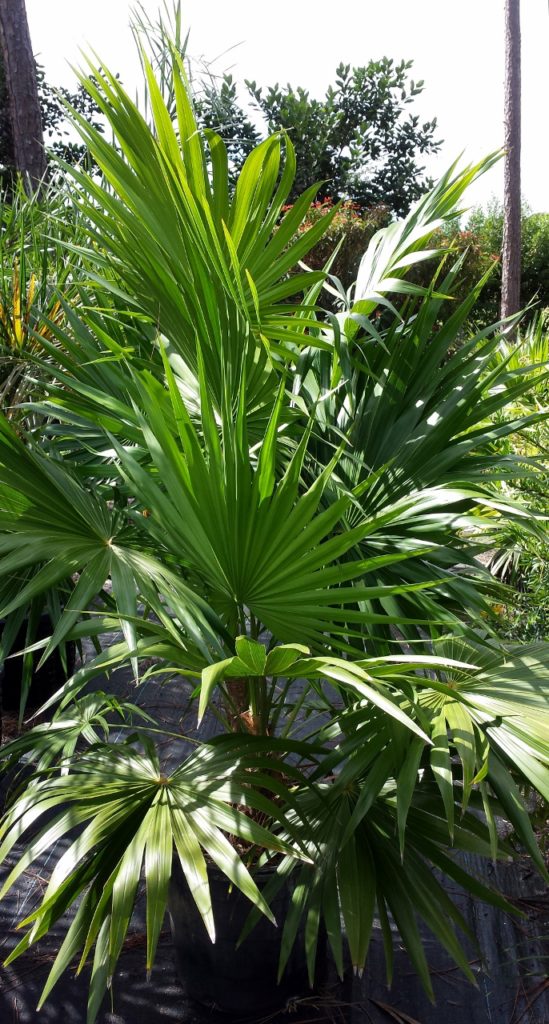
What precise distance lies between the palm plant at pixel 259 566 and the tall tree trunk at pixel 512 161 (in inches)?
266

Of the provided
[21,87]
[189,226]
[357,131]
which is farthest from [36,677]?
[357,131]

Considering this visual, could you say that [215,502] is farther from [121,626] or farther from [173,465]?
[121,626]

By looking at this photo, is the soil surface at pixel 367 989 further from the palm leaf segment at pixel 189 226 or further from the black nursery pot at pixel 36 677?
the black nursery pot at pixel 36 677

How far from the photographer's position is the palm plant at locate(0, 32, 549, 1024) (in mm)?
1226

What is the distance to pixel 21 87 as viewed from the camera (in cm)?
594

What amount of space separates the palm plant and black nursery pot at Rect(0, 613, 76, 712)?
1.67 m

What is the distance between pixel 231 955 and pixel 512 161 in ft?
26.5

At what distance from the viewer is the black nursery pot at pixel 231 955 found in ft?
5.52

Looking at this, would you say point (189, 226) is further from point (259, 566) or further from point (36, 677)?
point (36, 677)

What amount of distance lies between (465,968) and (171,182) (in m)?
1.49

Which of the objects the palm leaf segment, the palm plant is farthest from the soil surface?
the palm leaf segment

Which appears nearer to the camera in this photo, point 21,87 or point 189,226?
point 189,226

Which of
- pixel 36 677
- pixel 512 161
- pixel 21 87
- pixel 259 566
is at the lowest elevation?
pixel 36 677

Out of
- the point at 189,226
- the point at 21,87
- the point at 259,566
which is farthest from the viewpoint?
the point at 21,87
